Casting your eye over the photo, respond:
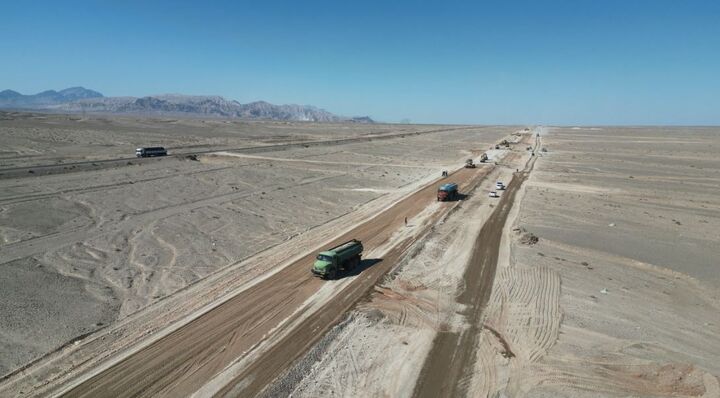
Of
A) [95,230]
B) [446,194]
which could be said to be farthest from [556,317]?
[95,230]

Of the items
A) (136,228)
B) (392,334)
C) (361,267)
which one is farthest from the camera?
(136,228)

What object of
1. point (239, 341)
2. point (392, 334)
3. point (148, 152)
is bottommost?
point (239, 341)

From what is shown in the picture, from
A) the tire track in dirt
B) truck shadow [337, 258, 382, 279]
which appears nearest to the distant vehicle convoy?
the tire track in dirt

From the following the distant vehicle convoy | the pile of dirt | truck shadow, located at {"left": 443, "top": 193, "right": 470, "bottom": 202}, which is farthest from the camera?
the distant vehicle convoy

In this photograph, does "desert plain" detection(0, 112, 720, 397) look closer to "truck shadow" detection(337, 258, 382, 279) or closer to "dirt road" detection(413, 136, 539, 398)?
"dirt road" detection(413, 136, 539, 398)

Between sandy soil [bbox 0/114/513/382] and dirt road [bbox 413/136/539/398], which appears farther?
sandy soil [bbox 0/114/513/382]

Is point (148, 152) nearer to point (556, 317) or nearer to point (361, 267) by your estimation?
point (361, 267)

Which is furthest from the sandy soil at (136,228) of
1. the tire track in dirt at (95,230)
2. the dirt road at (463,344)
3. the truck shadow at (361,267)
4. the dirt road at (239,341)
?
the dirt road at (463,344)
